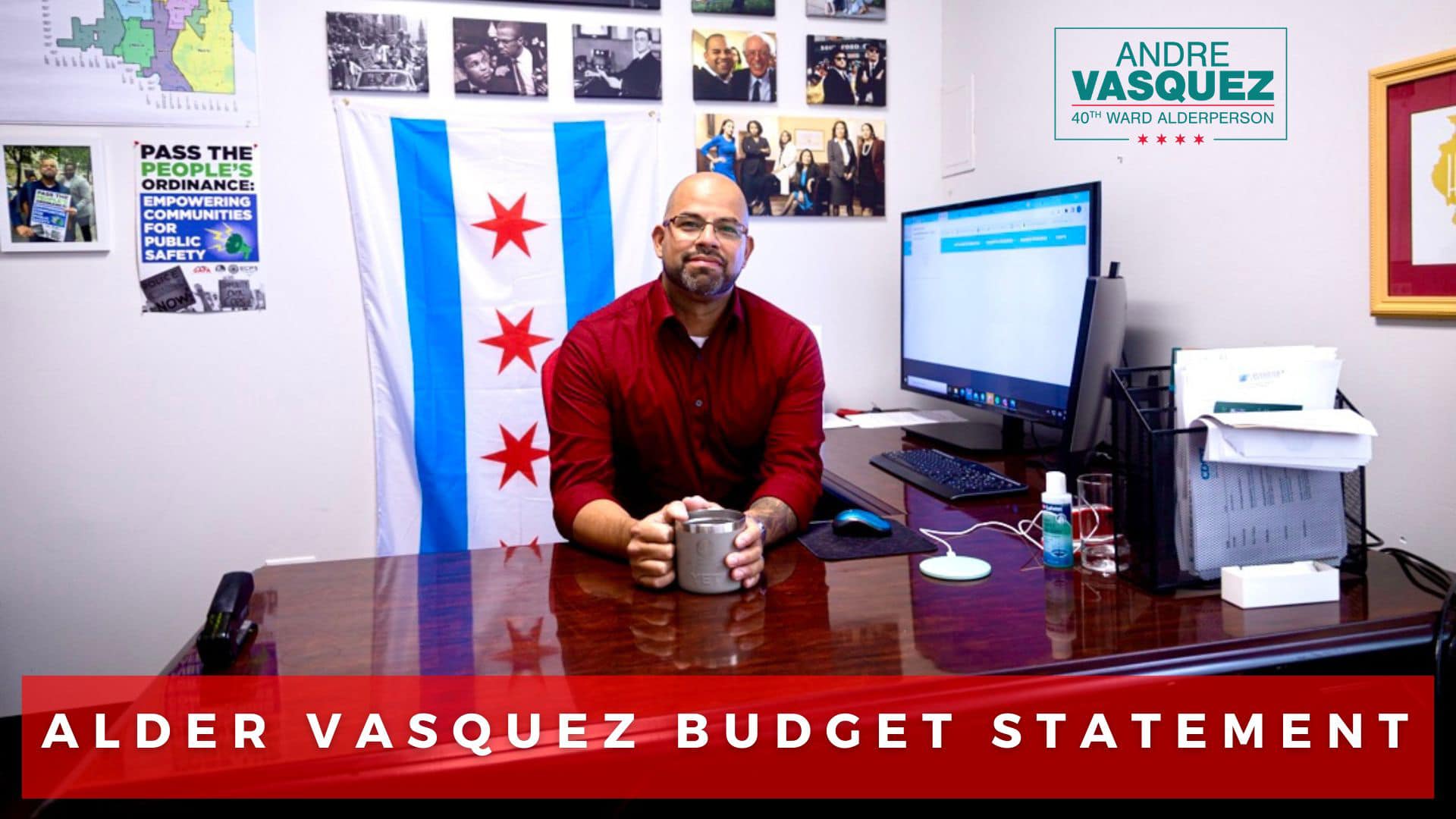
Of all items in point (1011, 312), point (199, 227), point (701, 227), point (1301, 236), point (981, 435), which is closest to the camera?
point (1301, 236)

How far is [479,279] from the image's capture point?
2678mm

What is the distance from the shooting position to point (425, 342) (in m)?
2.65

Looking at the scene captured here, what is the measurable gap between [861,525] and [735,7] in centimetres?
183

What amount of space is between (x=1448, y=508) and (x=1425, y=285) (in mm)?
320

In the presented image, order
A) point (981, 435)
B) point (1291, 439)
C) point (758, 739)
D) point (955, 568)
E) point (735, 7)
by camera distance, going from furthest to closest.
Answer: point (735, 7), point (981, 435), point (955, 568), point (1291, 439), point (758, 739)

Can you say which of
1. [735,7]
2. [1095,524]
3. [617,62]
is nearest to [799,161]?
[735,7]

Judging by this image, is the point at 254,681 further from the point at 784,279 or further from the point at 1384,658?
the point at 784,279

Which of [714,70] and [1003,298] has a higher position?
[714,70]

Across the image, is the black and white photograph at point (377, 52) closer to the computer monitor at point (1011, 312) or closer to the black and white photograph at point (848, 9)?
the black and white photograph at point (848, 9)

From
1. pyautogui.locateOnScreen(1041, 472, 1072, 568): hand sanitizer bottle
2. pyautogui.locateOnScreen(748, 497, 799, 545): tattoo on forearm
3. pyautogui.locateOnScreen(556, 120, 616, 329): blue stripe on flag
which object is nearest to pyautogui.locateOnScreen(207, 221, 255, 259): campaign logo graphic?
pyautogui.locateOnScreen(556, 120, 616, 329): blue stripe on flag

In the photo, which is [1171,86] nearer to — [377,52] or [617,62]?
[617,62]

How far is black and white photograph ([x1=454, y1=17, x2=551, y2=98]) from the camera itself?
258cm

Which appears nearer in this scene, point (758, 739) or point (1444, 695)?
point (758, 739)
